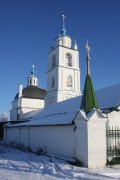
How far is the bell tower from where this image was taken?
4075 centimetres

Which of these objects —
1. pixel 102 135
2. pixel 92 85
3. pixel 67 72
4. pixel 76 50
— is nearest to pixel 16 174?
pixel 102 135

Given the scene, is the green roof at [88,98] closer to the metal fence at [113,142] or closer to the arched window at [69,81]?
the metal fence at [113,142]

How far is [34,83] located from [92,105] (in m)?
45.3

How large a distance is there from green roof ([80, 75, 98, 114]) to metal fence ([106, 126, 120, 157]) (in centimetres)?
141

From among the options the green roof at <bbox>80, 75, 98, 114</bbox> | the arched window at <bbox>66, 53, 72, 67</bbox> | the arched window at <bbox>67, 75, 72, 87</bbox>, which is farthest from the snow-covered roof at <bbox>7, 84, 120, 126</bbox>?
the arched window at <bbox>66, 53, 72, 67</bbox>

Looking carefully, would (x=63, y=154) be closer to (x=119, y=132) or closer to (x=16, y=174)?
(x=119, y=132)

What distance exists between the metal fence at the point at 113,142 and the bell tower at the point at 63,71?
28.6 meters

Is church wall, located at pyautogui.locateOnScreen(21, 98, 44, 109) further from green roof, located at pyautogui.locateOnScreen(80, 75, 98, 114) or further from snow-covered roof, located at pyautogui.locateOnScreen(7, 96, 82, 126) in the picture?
green roof, located at pyautogui.locateOnScreen(80, 75, 98, 114)

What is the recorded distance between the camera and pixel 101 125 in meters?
10.7

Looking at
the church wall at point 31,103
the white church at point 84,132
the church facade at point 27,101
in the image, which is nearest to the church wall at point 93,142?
the white church at point 84,132

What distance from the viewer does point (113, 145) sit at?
11180mm

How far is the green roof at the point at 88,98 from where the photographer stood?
11555 mm

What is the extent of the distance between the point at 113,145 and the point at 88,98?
262cm

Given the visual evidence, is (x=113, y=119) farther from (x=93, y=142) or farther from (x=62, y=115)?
(x=62, y=115)
